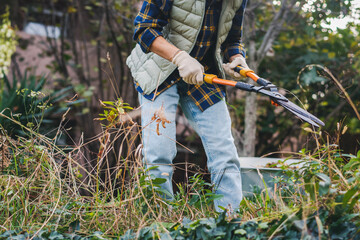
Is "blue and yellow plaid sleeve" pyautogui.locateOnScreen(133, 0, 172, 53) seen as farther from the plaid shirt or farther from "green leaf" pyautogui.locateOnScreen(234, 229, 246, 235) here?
"green leaf" pyautogui.locateOnScreen(234, 229, 246, 235)

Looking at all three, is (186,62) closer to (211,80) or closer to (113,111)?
(211,80)

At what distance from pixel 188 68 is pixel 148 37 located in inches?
9.9

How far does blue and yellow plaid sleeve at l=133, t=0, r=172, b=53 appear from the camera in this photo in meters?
1.86

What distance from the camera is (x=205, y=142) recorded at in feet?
6.62

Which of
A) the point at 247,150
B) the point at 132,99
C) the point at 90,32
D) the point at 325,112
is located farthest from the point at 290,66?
the point at 90,32

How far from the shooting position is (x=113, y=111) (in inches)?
62.9

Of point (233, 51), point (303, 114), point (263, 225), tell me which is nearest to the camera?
point (263, 225)

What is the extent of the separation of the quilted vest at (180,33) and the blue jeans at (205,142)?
0.09 metres

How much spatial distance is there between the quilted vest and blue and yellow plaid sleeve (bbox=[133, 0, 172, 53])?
0.05 m

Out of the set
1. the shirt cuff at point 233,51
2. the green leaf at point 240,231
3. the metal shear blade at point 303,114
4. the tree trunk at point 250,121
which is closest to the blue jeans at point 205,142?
the shirt cuff at point 233,51

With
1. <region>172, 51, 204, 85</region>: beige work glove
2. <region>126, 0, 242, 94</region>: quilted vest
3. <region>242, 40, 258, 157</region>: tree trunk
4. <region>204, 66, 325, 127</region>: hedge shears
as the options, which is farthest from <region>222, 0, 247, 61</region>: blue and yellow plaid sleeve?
<region>242, 40, 258, 157</region>: tree trunk

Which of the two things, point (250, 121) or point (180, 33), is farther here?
point (250, 121)

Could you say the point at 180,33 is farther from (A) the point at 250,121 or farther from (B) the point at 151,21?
(A) the point at 250,121


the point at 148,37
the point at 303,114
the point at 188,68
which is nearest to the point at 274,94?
the point at 303,114
